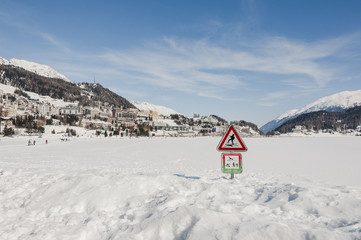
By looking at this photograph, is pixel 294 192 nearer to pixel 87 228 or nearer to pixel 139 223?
pixel 139 223

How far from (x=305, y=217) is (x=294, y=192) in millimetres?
1482

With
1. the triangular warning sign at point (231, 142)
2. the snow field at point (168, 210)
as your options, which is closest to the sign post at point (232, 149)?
the triangular warning sign at point (231, 142)

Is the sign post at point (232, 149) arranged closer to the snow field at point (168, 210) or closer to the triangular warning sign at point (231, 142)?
the triangular warning sign at point (231, 142)

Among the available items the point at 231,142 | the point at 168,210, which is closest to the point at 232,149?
the point at 231,142

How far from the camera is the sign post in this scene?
8.56 m

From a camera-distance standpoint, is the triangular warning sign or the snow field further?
the triangular warning sign

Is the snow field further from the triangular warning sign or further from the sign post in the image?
the triangular warning sign

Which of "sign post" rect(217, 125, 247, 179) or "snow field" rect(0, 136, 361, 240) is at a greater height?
"sign post" rect(217, 125, 247, 179)

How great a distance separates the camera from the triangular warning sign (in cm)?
858

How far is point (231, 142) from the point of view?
868 centimetres

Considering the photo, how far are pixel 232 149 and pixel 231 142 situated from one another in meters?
0.26

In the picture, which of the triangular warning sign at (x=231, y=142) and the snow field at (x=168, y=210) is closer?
the snow field at (x=168, y=210)

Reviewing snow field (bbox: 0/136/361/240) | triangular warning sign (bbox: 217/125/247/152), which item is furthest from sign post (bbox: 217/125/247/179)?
snow field (bbox: 0/136/361/240)

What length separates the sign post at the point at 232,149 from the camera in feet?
28.1
